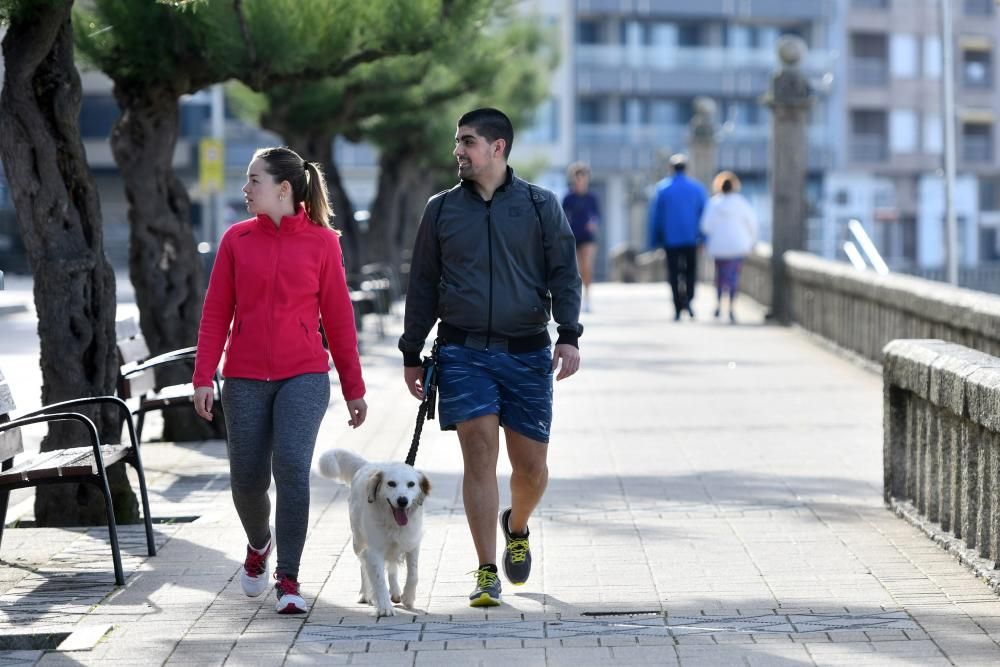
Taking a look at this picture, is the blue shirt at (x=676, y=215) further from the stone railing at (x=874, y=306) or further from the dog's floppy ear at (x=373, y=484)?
the dog's floppy ear at (x=373, y=484)

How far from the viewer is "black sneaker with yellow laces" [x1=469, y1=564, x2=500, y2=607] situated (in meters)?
7.07

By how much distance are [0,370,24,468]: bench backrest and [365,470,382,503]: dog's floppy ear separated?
2137 millimetres

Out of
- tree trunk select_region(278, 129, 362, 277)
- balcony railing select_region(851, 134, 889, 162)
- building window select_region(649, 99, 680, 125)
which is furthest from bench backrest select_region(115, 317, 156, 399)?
balcony railing select_region(851, 134, 889, 162)

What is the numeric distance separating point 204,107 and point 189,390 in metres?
62.7

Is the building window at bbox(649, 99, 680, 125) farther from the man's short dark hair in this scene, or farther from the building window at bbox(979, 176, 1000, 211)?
the man's short dark hair

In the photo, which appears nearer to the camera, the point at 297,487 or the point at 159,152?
the point at 297,487

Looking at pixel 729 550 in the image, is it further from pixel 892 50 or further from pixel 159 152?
pixel 892 50

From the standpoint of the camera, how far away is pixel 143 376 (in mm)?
11742

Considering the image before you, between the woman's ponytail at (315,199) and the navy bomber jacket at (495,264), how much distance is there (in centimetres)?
36

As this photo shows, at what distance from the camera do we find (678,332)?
74.5 ft

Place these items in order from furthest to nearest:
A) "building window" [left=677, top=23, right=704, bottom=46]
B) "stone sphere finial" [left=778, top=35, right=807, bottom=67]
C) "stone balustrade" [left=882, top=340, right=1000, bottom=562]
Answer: "building window" [left=677, top=23, right=704, bottom=46]
"stone sphere finial" [left=778, top=35, right=807, bottom=67]
"stone balustrade" [left=882, top=340, right=1000, bottom=562]

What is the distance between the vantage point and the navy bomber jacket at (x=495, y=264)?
7.08 meters

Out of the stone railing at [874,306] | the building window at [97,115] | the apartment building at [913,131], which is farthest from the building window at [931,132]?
the stone railing at [874,306]

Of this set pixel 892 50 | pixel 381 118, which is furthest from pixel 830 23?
pixel 381 118
